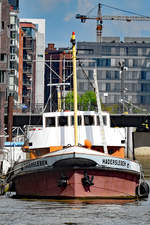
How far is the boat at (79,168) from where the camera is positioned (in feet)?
119

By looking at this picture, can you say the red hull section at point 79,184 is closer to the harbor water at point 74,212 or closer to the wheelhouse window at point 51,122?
the harbor water at point 74,212

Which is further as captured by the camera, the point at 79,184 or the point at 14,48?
the point at 14,48

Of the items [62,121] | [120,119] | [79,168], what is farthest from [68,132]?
[120,119]

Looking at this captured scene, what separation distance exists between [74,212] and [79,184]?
19.4 ft

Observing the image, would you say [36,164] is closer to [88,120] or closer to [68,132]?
[68,132]

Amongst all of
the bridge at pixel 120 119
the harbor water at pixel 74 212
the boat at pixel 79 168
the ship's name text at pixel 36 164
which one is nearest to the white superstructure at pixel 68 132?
the boat at pixel 79 168

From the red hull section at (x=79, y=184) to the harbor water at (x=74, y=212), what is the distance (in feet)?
2.73

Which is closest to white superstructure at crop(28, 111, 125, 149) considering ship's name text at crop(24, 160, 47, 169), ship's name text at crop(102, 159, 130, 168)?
ship's name text at crop(24, 160, 47, 169)

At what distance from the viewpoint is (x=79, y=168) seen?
118 ft

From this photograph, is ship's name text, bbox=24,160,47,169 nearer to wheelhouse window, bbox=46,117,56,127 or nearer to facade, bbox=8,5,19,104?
wheelhouse window, bbox=46,117,56,127

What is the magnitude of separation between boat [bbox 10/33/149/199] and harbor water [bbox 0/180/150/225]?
97 centimetres

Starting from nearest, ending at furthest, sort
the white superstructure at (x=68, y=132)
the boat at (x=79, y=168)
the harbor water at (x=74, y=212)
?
the harbor water at (x=74, y=212)
the boat at (x=79, y=168)
the white superstructure at (x=68, y=132)

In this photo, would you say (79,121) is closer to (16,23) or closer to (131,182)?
(131,182)

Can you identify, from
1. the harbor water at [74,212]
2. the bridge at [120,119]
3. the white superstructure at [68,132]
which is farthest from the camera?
the bridge at [120,119]
